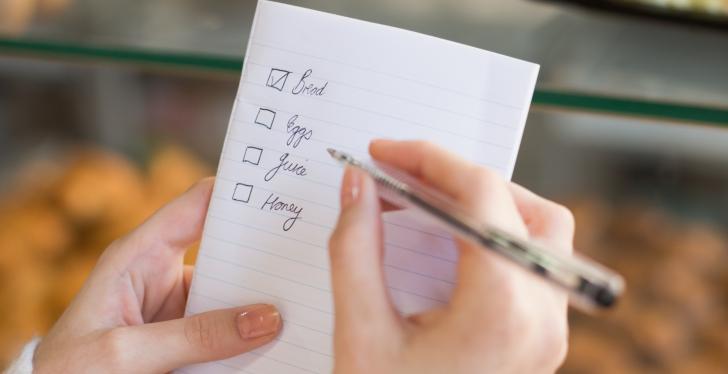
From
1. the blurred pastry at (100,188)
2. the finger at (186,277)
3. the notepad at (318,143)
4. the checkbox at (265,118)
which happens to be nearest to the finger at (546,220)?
the notepad at (318,143)

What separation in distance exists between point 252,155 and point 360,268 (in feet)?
0.56

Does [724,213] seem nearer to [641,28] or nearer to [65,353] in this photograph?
[641,28]

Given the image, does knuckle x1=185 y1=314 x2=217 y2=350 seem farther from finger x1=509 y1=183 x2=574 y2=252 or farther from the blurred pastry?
the blurred pastry

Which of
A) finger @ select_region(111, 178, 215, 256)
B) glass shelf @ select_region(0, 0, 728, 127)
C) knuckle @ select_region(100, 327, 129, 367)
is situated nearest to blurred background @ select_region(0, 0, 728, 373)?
glass shelf @ select_region(0, 0, 728, 127)

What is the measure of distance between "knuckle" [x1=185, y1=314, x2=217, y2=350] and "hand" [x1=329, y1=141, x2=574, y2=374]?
14cm

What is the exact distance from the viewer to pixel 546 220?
43 cm

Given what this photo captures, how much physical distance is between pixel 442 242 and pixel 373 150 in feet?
0.23

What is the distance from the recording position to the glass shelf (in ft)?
1.73

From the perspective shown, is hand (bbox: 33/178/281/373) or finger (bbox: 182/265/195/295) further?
finger (bbox: 182/265/195/295)

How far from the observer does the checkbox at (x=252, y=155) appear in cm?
51

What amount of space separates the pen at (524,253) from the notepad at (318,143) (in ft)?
0.35

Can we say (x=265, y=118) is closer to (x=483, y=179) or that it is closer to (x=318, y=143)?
(x=318, y=143)

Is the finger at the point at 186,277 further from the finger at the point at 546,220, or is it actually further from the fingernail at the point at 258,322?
the finger at the point at 546,220

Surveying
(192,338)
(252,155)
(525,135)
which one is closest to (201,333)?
(192,338)
